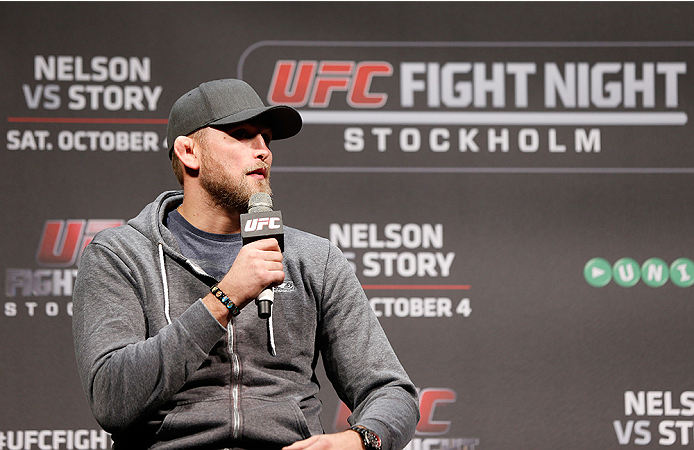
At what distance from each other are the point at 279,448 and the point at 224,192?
508mm

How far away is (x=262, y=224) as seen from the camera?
135 centimetres

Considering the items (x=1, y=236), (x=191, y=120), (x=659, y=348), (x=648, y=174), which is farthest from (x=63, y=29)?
(x=659, y=348)

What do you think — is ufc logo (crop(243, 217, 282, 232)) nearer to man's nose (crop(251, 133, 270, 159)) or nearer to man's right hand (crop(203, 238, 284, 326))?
man's right hand (crop(203, 238, 284, 326))

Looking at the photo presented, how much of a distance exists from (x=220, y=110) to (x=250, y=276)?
1.43ft

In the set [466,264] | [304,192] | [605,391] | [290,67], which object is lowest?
[605,391]

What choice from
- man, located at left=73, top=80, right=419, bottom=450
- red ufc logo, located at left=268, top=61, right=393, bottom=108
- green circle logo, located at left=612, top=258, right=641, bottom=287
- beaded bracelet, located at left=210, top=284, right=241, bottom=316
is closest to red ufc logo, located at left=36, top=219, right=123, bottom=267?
red ufc logo, located at left=268, top=61, right=393, bottom=108

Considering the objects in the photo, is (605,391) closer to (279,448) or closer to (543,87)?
(543,87)

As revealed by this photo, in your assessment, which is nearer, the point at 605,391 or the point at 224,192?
the point at 224,192

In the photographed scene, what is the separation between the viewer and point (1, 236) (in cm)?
251

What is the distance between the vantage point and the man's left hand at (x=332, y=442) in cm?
131

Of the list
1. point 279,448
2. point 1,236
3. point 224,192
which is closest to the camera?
point 279,448

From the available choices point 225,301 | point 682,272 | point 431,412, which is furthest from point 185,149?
point 682,272

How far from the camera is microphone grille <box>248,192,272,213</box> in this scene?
1.43 meters

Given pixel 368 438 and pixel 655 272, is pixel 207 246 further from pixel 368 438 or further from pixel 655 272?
pixel 655 272
